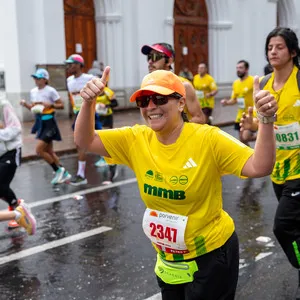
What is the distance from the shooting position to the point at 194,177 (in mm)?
2619

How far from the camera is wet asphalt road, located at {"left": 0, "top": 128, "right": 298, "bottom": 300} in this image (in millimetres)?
4324

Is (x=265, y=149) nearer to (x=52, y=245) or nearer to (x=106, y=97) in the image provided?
(x=52, y=245)

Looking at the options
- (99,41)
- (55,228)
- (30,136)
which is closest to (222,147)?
(55,228)

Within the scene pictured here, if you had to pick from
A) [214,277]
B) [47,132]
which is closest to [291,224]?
[214,277]

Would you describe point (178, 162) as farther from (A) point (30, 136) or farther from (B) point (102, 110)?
(A) point (30, 136)

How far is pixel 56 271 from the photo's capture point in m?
4.75

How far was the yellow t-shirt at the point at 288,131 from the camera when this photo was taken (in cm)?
401

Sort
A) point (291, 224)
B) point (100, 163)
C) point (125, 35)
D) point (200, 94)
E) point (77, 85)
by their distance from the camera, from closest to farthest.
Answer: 1. point (291, 224)
2. point (77, 85)
3. point (100, 163)
4. point (200, 94)
5. point (125, 35)

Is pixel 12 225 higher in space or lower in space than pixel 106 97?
lower

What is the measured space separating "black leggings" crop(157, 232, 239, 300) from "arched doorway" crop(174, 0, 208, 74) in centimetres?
2075

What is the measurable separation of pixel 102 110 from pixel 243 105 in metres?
2.58

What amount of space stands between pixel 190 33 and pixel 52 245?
64.0ft

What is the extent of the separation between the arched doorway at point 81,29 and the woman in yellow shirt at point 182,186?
54.2 feet

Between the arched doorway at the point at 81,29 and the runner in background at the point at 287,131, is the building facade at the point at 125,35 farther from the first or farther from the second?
the runner in background at the point at 287,131
